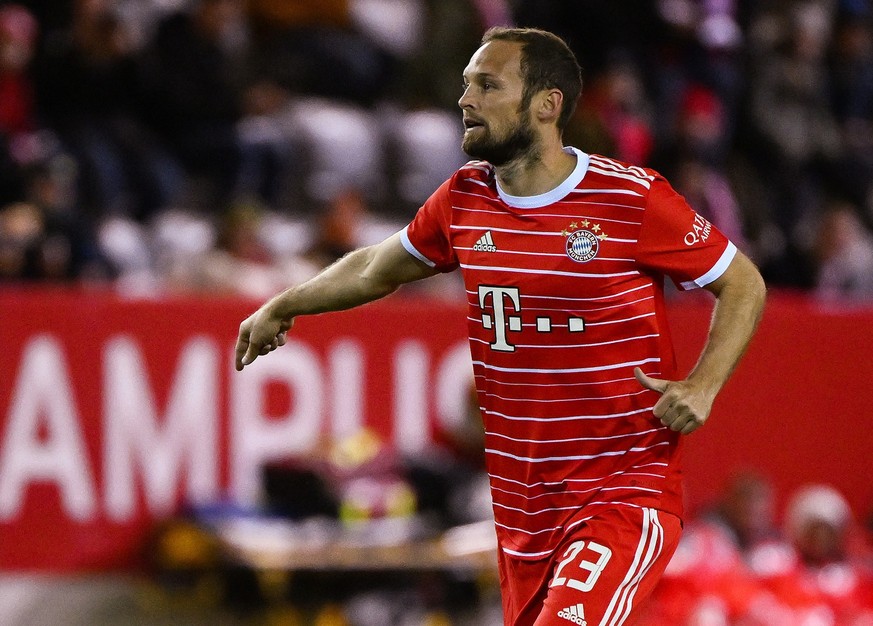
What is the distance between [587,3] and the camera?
12883 mm

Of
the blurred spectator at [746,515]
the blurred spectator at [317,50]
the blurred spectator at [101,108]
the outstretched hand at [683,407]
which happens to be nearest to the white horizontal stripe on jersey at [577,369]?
the outstretched hand at [683,407]

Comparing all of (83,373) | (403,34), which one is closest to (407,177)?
(403,34)

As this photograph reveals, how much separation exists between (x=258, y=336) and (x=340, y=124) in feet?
21.8

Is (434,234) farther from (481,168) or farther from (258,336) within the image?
(258,336)

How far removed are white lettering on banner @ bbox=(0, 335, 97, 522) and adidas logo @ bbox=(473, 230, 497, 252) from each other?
15.3 feet

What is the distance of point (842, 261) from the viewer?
40.5 ft

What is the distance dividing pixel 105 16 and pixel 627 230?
692 cm

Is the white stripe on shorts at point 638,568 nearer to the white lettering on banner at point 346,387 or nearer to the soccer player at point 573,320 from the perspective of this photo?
the soccer player at point 573,320

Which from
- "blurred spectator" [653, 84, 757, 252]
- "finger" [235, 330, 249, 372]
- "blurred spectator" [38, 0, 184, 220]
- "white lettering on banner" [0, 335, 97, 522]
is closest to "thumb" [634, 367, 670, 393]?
"finger" [235, 330, 249, 372]

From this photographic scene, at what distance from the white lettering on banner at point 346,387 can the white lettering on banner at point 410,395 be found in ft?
0.72

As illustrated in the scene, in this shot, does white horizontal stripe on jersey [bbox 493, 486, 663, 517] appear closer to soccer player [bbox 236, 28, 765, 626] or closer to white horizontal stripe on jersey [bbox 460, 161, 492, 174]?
soccer player [bbox 236, 28, 765, 626]

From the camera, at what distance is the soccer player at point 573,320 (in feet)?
15.1

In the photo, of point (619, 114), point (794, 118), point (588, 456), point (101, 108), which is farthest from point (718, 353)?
point (794, 118)

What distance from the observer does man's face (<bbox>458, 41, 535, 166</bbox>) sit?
15.3ft
